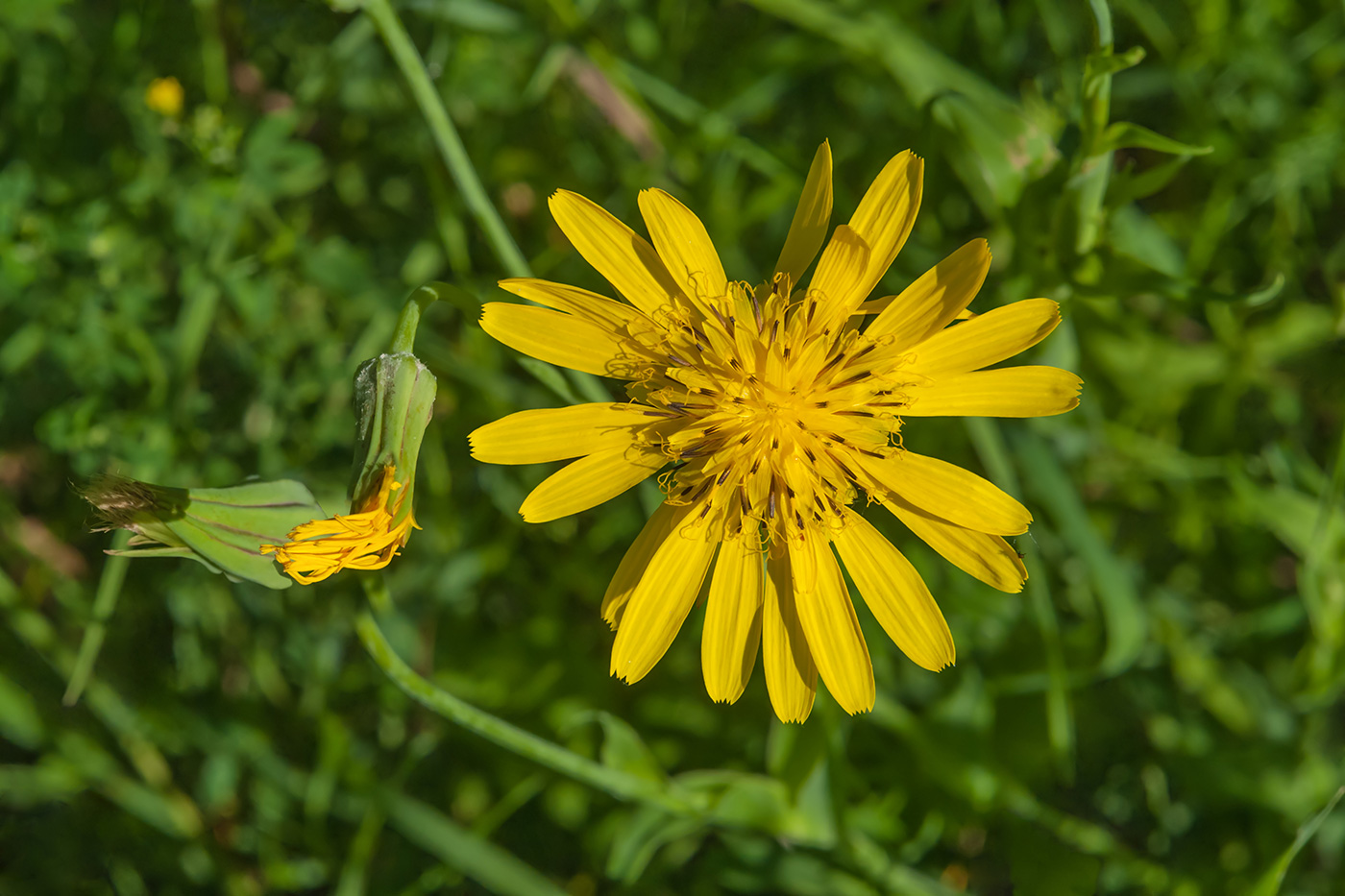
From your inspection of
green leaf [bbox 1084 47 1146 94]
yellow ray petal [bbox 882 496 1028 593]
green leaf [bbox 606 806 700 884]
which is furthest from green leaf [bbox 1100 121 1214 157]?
green leaf [bbox 606 806 700 884]

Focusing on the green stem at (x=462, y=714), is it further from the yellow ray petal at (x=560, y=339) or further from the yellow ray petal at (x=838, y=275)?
the yellow ray petal at (x=838, y=275)

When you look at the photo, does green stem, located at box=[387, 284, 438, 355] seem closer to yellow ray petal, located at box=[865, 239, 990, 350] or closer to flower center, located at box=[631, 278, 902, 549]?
flower center, located at box=[631, 278, 902, 549]

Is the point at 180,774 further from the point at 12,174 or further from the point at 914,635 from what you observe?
the point at 914,635

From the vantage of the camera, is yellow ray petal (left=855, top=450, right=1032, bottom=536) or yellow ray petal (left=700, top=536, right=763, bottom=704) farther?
yellow ray petal (left=700, top=536, right=763, bottom=704)

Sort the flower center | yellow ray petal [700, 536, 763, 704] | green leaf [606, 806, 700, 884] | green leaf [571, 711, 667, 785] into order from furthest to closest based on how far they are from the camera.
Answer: green leaf [606, 806, 700, 884] < green leaf [571, 711, 667, 785] < yellow ray petal [700, 536, 763, 704] < the flower center

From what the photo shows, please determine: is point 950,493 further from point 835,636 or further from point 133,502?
point 133,502

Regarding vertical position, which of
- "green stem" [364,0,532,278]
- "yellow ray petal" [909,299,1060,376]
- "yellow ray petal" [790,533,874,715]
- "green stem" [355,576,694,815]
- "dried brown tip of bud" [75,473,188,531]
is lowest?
"green stem" [355,576,694,815]
